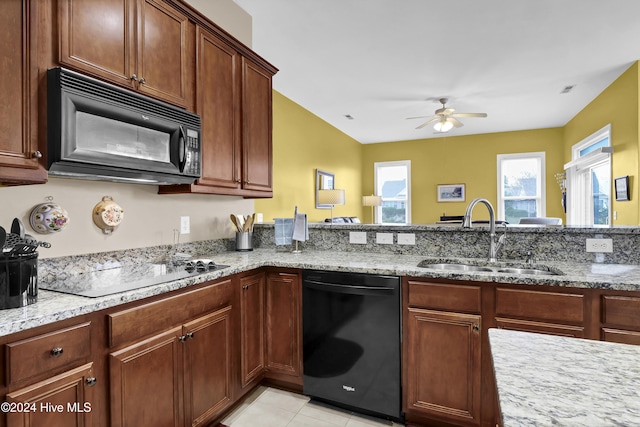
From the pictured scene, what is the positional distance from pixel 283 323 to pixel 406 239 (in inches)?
41.1

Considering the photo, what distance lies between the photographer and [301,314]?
2213 millimetres

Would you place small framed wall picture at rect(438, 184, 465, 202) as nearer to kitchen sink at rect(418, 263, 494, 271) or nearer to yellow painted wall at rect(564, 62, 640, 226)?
yellow painted wall at rect(564, 62, 640, 226)

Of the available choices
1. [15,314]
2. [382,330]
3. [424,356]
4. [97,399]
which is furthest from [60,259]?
[424,356]

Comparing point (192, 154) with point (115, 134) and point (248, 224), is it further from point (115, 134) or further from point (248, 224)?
point (248, 224)

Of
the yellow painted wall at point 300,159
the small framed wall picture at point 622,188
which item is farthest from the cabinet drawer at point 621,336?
the yellow painted wall at point 300,159

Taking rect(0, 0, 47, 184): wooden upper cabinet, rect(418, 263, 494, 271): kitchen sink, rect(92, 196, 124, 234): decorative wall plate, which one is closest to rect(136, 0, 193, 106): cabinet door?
rect(0, 0, 47, 184): wooden upper cabinet

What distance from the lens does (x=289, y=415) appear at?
209 centimetres

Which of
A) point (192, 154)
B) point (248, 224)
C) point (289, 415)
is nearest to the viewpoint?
point (192, 154)

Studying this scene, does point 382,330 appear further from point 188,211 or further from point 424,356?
point 188,211

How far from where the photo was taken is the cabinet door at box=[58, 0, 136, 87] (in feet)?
4.78

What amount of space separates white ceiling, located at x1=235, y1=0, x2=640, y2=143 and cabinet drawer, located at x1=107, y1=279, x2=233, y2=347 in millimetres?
2258

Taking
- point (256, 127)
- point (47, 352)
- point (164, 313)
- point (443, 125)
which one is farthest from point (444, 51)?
point (47, 352)

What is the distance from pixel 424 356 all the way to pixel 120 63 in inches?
85.4

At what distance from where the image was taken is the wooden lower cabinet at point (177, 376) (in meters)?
1.40
